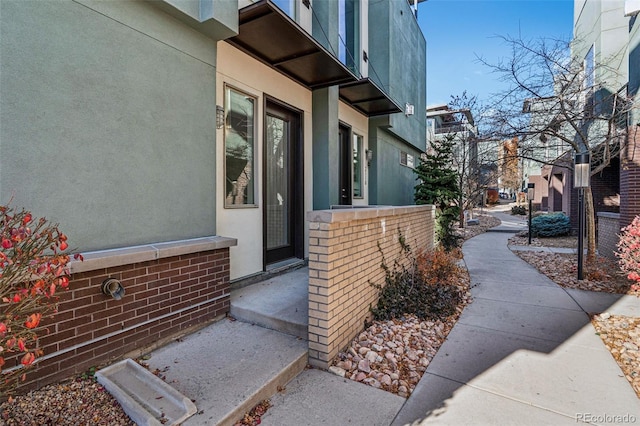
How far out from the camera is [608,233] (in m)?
7.83

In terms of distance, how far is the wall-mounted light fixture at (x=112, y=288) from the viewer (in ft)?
8.61

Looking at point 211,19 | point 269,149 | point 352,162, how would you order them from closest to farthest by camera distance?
point 211,19 → point 269,149 → point 352,162

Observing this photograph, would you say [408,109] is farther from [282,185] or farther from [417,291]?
[417,291]

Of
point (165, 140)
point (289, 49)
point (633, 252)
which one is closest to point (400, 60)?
point (289, 49)

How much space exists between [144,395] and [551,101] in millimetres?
8452

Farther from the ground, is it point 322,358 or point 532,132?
point 532,132

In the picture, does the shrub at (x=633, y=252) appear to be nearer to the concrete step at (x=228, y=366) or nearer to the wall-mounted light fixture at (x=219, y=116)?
the concrete step at (x=228, y=366)

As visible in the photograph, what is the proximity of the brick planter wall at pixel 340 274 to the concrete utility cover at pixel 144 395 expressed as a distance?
117cm

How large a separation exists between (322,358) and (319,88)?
4.73 m

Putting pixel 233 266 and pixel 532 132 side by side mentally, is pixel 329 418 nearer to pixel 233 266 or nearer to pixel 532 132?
pixel 233 266

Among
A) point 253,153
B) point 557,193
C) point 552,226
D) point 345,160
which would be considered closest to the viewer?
point 253,153

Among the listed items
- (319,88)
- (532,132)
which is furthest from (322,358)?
(532,132)

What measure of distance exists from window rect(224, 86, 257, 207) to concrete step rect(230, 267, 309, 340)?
118 centimetres

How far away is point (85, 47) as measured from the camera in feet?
8.68
